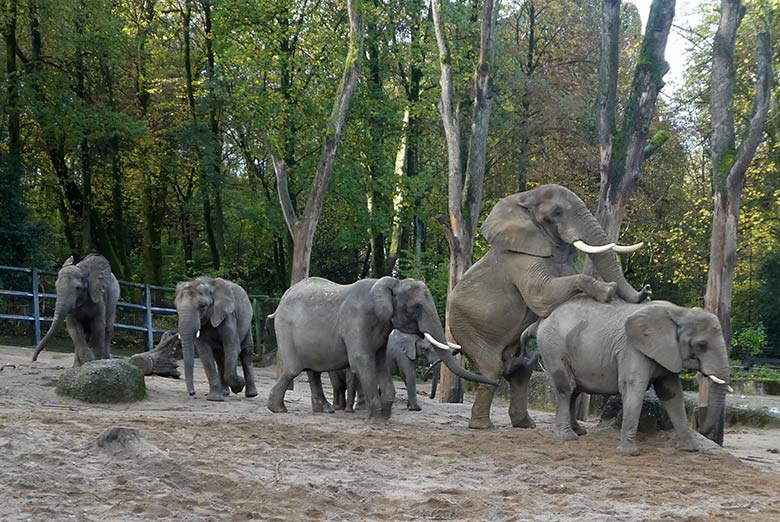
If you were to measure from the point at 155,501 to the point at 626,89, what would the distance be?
29.9 metres

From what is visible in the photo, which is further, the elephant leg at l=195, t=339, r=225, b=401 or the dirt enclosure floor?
the elephant leg at l=195, t=339, r=225, b=401

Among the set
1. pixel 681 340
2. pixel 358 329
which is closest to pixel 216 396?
pixel 358 329

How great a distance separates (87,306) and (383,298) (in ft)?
21.7

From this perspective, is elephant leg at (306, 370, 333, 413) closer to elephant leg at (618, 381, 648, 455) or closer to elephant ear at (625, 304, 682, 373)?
elephant leg at (618, 381, 648, 455)

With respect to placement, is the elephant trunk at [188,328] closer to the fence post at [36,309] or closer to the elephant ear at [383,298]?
the elephant ear at [383,298]

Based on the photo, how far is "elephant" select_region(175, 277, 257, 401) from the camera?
14.4m

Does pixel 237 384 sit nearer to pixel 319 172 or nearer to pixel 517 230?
pixel 517 230

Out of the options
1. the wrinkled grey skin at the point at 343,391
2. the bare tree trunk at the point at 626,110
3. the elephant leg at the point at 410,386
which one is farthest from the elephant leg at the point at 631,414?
the bare tree trunk at the point at 626,110

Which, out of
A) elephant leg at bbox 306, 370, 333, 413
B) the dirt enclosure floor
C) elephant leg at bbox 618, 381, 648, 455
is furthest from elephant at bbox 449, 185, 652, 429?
elephant leg at bbox 306, 370, 333, 413

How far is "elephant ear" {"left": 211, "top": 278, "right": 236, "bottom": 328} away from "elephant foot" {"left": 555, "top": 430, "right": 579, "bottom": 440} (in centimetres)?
567

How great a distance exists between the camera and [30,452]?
7.69 meters

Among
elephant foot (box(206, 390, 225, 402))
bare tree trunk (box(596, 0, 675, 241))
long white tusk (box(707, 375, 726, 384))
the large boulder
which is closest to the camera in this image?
long white tusk (box(707, 375, 726, 384))

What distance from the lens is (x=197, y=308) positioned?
571 inches

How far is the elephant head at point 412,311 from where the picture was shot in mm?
12266
